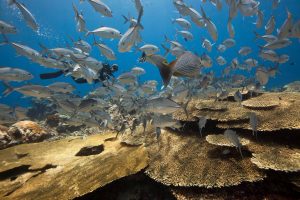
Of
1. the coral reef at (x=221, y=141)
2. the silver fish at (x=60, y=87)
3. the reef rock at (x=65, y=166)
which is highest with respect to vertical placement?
the silver fish at (x=60, y=87)

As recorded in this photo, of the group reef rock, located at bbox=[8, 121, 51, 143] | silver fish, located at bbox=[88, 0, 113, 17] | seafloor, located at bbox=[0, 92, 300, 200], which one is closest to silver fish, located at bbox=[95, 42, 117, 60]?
silver fish, located at bbox=[88, 0, 113, 17]

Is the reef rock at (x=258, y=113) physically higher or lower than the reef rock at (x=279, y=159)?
higher

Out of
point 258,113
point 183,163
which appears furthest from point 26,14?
point 258,113

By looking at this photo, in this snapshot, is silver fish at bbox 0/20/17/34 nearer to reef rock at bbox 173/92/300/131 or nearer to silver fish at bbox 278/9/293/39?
reef rock at bbox 173/92/300/131

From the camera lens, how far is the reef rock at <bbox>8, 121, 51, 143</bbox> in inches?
321

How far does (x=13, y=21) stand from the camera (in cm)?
5291

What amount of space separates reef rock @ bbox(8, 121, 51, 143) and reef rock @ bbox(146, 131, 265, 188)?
17.3 ft

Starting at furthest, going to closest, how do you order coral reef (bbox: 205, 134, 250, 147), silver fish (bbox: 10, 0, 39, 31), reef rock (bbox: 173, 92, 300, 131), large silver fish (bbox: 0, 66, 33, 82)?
large silver fish (bbox: 0, 66, 33, 82)
silver fish (bbox: 10, 0, 39, 31)
reef rock (bbox: 173, 92, 300, 131)
coral reef (bbox: 205, 134, 250, 147)

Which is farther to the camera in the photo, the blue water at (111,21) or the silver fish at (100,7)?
the blue water at (111,21)

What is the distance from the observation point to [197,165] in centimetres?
431

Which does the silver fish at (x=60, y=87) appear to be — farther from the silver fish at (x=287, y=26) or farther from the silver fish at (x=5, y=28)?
the silver fish at (x=287, y=26)

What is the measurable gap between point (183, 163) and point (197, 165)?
0.27m

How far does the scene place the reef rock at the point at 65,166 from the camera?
423 cm

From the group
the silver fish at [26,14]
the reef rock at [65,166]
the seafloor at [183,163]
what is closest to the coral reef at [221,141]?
the seafloor at [183,163]
